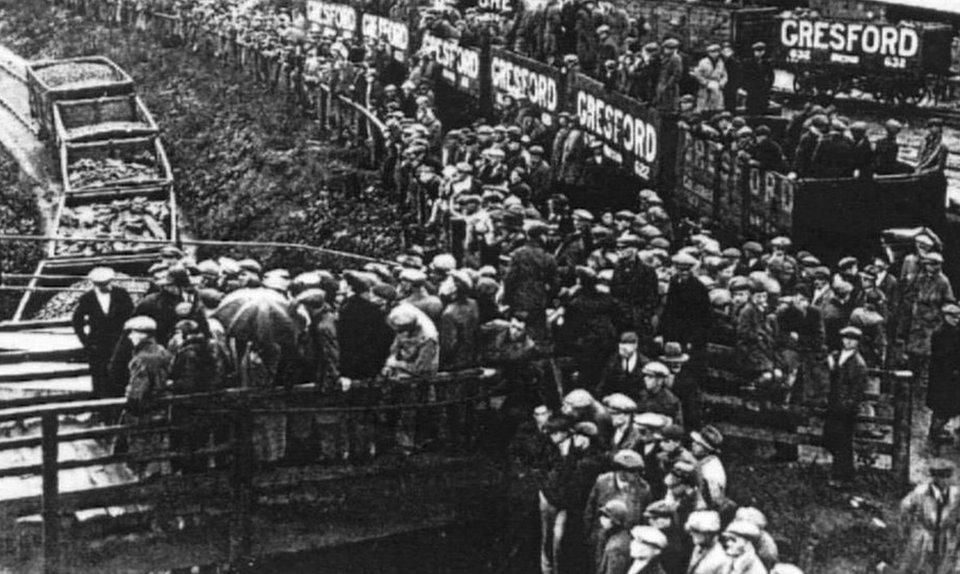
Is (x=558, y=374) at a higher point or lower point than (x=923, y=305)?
lower

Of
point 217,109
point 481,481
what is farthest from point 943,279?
point 217,109

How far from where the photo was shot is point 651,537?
8844mm

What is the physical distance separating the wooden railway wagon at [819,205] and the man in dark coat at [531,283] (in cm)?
391

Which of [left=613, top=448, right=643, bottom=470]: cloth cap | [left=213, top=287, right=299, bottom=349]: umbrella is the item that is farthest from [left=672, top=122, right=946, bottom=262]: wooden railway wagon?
[left=213, top=287, right=299, bottom=349]: umbrella

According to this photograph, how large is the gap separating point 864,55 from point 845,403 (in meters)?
14.0

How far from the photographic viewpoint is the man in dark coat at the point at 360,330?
37.3 ft

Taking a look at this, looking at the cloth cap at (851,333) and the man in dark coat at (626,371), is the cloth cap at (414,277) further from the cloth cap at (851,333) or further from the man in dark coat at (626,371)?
the cloth cap at (851,333)

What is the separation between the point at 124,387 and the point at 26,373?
1285 mm

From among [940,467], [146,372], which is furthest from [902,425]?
[146,372]

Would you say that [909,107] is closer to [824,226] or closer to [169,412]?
[824,226]

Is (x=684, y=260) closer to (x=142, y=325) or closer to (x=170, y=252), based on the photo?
(x=142, y=325)

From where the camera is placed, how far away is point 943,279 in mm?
13023

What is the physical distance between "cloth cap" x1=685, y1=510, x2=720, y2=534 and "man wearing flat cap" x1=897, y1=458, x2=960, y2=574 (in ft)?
5.80

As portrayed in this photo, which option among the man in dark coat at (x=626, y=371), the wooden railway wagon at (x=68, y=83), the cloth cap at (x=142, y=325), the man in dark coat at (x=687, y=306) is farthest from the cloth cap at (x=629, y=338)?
the wooden railway wagon at (x=68, y=83)
